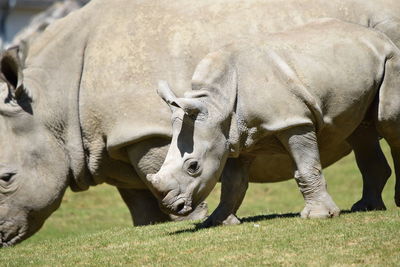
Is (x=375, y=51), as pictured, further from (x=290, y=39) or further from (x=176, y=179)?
(x=176, y=179)

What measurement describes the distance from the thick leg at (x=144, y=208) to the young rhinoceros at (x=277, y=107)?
2.30 m

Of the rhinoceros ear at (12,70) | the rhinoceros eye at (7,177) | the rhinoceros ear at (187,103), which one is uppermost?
the rhinoceros ear at (187,103)

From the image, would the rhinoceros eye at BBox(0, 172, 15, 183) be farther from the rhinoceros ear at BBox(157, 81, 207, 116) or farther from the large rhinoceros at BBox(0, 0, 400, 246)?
the rhinoceros ear at BBox(157, 81, 207, 116)

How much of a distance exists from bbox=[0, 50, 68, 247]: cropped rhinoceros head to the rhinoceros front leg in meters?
2.73

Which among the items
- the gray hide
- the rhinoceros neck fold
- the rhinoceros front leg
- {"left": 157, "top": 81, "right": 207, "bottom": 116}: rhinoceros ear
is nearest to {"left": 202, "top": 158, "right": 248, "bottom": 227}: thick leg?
the rhinoceros front leg

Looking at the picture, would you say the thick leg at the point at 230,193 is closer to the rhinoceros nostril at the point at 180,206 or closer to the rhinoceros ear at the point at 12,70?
the rhinoceros nostril at the point at 180,206

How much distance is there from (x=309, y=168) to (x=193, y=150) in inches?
44.2

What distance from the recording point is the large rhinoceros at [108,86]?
33.6 feet

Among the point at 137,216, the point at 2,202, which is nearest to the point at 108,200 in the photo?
the point at 137,216

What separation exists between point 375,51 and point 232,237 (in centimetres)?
245

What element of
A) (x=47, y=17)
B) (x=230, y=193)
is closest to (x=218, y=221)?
(x=230, y=193)

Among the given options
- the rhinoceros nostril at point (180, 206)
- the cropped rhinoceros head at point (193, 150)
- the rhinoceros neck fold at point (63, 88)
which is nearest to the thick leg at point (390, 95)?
the cropped rhinoceros head at point (193, 150)

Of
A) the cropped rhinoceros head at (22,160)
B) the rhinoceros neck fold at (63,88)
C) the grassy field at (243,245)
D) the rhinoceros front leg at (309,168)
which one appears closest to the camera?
the grassy field at (243,245)

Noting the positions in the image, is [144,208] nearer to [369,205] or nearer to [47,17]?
[369,205]
